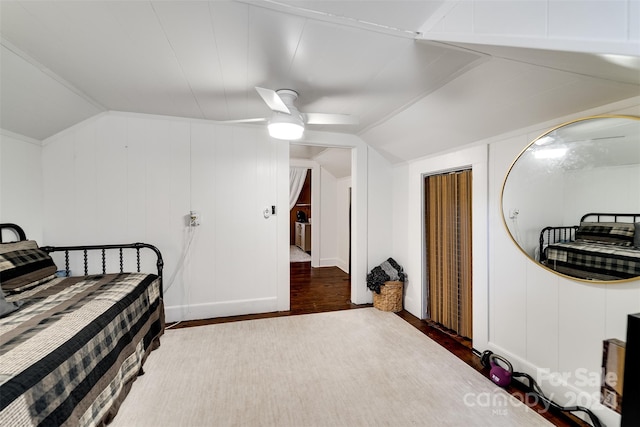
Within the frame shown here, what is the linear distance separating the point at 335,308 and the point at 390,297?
2.39 feet

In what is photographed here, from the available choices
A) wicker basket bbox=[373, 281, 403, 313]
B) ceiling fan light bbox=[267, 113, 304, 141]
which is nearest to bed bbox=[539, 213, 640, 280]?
wicker basket bbox=[373, 281, 403, 313]

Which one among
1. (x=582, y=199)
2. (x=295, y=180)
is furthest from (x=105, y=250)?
(x=582, y=199)

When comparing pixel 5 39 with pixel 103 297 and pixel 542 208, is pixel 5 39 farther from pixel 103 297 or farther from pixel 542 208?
pixel 542 208

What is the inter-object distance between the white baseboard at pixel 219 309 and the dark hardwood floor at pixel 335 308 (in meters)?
0.07

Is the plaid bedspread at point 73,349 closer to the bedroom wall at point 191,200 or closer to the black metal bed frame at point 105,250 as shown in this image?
the black metal bed frame at point 105,250

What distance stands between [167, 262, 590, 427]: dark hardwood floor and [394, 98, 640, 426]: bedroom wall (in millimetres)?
147

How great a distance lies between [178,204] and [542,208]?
134 inches

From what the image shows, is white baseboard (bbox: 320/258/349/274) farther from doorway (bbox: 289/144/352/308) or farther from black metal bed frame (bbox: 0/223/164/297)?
black metal bed frame (bbox: 0/223/164/297)

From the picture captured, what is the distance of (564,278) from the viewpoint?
5.73ft

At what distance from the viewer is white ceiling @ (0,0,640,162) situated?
1.34 m

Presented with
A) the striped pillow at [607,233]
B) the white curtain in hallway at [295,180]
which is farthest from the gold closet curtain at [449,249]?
the white curtain in hallway at [295,180]

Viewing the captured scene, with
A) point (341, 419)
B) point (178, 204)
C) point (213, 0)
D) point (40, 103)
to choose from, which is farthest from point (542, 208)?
point (40, 103)

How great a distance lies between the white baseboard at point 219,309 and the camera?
3.03 meters

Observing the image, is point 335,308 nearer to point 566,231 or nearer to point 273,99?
point 566,231
